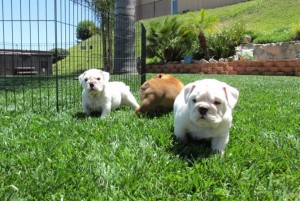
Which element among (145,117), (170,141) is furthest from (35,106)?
(170,141)

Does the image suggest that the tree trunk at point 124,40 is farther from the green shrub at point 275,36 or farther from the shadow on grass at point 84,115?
the green shrub at point 275,36

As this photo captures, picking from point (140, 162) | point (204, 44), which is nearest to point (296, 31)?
point (204, 44)

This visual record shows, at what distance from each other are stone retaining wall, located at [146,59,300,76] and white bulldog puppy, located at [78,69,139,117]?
11.3 meters

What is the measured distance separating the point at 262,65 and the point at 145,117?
1198 cm

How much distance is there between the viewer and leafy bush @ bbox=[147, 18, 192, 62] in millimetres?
17766

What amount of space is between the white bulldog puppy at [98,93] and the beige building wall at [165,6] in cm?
2662

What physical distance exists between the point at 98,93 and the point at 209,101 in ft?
6.38

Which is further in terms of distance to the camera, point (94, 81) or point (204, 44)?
point (204, 44)

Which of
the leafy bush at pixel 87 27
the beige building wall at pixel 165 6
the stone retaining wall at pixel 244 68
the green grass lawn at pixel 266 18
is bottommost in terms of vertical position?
the stone retaining wall at pixel 244 68

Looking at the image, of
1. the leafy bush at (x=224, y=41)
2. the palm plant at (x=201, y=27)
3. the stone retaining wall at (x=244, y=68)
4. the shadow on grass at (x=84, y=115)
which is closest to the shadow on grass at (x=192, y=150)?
the shadow on grass at (x=84, y=115)

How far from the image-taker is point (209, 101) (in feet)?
7.83

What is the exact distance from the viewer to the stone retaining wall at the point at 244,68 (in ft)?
46.1

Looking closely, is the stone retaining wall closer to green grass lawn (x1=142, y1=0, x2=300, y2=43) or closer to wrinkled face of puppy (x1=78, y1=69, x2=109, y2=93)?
green grass lawn (x1=142, y1=0, x2=300, y2=43)

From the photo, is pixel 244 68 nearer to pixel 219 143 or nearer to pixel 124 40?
pixel 124 40
